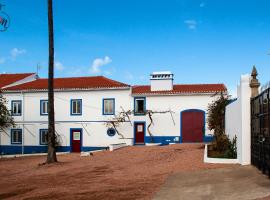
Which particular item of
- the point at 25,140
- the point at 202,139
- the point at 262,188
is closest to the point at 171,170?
the point at 262,188

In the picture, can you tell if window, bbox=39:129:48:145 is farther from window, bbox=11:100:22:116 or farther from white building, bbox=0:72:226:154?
window, bbox=11:100:22:116

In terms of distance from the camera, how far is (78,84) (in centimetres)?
3597

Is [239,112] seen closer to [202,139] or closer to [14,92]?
[202,139]

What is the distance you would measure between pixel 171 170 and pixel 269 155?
4.79 m

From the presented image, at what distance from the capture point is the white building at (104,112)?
107 ft

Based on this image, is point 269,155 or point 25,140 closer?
point 269,155

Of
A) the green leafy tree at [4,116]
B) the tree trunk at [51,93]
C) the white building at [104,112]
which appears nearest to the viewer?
the tree trunk at [51,93]

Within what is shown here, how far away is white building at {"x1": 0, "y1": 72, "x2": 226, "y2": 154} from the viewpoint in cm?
3262

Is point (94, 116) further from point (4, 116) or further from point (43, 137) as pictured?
point (4, 116)

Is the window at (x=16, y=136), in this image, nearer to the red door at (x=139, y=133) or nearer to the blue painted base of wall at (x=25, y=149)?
the blue painted base of wall at (x=25, y=149)

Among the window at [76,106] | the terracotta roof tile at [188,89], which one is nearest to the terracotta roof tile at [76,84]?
the window at [76,106]

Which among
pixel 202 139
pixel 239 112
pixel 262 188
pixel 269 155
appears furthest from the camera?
pixel 202 139

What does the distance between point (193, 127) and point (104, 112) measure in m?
7.63

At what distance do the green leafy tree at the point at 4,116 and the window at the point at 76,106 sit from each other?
A: 5.34m
